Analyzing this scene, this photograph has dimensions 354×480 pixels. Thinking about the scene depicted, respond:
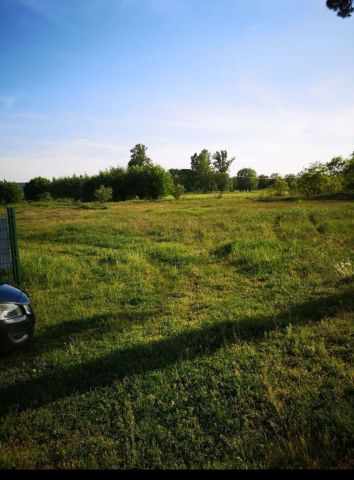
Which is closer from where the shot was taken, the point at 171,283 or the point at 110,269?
the point at 171,283

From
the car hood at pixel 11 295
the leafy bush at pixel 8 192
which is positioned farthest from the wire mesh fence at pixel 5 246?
the leafy bush at pixel 8 192

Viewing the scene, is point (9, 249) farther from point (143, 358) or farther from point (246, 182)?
point (246, 182)

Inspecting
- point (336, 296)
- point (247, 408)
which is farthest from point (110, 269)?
point (247, 408)

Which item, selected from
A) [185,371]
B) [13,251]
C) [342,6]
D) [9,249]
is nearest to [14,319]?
[185,371]

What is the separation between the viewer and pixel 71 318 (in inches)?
247

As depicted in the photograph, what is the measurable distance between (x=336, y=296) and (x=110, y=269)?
21.3 feet

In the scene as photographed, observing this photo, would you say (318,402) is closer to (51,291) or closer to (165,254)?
(51,291)

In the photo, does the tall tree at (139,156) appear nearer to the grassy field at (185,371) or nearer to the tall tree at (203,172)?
the tall tree at (203,172)

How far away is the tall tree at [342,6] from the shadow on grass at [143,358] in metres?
7.10

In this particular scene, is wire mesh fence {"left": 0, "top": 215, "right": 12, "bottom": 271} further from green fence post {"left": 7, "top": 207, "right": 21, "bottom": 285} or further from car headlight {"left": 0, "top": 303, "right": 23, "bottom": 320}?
car headlight {"left": 0, "top": 303, "right": 23, "bottom": 320}

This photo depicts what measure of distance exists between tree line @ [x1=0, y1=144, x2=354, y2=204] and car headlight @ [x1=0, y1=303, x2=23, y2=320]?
45217 millimetres

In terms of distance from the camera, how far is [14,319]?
4.65 meters

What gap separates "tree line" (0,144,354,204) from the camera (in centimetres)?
4366

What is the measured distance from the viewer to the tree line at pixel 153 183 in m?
43.7
